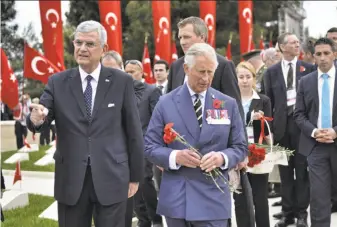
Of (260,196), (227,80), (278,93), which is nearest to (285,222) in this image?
(260,196)

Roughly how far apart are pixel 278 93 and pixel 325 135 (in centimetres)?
162

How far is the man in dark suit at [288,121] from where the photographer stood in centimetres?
727

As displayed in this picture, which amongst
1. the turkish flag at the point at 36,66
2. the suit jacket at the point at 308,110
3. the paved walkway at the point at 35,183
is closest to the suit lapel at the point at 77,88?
the suit jacket at the point at 308,110

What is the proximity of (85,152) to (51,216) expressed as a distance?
150 inches

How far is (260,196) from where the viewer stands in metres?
6.25

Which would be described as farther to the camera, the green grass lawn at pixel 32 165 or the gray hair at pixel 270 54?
the green grass lawn at pixel 32 165

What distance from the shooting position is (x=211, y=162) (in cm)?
388

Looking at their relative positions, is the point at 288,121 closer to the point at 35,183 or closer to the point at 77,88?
the point at 77,88

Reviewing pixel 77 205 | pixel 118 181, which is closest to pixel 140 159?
pixel 118 181

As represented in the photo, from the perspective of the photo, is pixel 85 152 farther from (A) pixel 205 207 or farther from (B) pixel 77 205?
(A) pixel 205 207

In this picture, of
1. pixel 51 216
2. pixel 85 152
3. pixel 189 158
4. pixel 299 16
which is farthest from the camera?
pixel 299 16

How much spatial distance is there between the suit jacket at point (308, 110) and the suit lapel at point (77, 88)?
2.77 meters

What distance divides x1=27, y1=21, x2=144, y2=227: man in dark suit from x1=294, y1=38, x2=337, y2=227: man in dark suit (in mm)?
2386

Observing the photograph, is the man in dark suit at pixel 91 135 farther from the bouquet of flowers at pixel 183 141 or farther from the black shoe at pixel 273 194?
the black shoe at pixel 273 194
